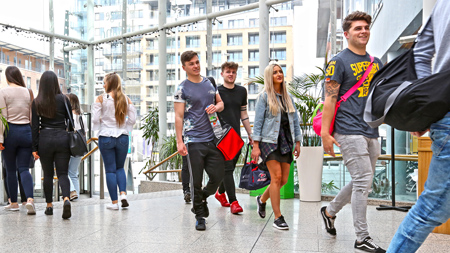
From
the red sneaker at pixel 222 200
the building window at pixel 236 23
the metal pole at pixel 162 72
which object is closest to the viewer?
the red sneaker at pixel 222 200

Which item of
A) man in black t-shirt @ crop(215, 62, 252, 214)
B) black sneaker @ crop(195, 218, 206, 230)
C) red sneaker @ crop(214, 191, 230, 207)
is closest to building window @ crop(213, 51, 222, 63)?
red sneaker @ crop(214, 191, 230, 207)

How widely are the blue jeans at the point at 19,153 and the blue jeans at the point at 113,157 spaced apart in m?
0.72

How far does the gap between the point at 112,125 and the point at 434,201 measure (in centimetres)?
390

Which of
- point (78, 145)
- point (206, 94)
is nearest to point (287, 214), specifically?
point (206, 94)

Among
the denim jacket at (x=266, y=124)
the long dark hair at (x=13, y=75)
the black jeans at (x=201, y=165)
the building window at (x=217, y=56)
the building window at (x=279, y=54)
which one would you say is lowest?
the black jeans at (x=201, y=165)

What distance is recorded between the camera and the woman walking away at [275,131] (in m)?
4.08

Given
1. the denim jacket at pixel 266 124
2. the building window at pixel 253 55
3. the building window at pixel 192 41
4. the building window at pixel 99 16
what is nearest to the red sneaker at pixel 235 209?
the denim jacket at pixel 266 124

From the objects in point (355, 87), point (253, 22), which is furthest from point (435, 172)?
point (253, 22)

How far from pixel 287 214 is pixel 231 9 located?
6018 mm

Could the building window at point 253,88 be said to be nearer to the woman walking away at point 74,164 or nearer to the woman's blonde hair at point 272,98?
the woman walking away at point 74,164

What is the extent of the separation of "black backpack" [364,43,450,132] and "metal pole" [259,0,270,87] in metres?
7.00

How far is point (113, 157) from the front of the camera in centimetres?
525

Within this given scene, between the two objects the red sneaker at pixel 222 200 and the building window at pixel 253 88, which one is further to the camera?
the building window at pixel 253 88

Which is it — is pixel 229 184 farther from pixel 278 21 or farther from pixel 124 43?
pixel 124 43
